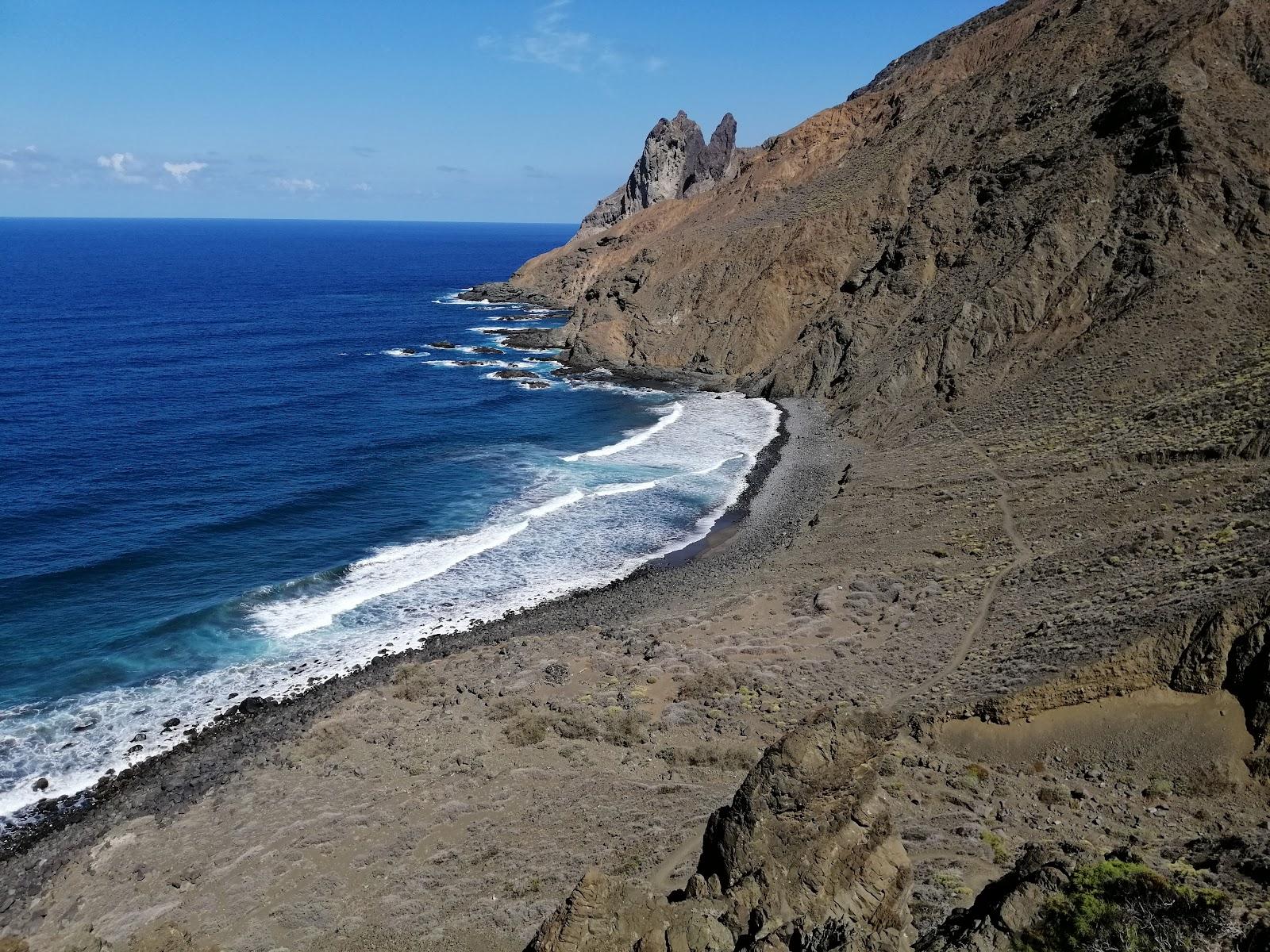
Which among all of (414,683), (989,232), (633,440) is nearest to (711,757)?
(414,683)

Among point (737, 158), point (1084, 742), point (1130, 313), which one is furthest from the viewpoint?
point (737, 158)

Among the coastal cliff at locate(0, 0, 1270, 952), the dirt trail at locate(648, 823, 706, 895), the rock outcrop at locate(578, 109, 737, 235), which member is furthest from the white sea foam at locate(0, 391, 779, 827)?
the rock outcrop at locate(578, 109, 737, 235)

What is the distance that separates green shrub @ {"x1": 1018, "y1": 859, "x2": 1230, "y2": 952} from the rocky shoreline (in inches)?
867

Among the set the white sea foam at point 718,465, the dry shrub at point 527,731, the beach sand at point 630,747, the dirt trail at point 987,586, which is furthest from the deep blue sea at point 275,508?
the dirt trail at point 987,586

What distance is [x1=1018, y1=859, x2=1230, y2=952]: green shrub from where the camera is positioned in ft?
36.2

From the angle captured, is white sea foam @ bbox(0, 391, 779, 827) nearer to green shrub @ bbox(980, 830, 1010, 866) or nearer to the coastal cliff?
the coastal cliff

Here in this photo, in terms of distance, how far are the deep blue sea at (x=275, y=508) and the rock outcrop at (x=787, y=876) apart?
2106cm

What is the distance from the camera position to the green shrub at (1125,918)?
36.2 feet

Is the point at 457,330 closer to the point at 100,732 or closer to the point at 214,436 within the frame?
the point at 214,436

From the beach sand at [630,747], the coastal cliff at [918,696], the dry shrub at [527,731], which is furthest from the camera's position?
the dry shrub at [527,731]

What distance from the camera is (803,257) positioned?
243 feet

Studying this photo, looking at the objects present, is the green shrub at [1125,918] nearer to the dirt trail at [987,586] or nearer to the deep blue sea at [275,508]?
the dirt trail at [987,586]

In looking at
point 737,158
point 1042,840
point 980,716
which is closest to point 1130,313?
point 980,716

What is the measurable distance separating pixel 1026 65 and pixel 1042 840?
220 ft
